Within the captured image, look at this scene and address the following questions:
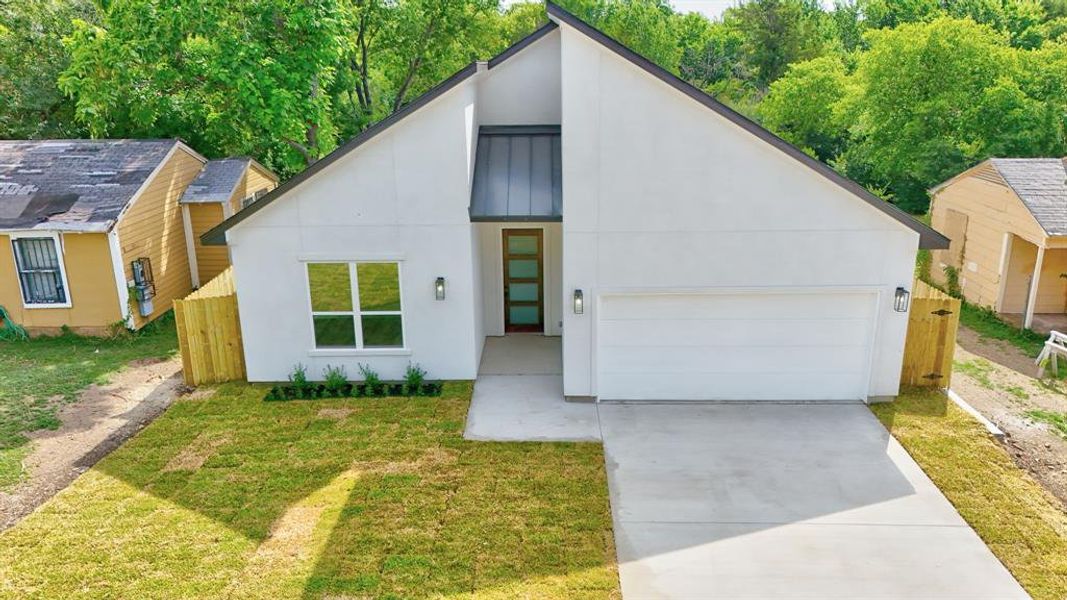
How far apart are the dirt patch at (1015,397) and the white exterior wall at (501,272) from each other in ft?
24.5

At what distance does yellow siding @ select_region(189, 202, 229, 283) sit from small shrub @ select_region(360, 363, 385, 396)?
8295 mm

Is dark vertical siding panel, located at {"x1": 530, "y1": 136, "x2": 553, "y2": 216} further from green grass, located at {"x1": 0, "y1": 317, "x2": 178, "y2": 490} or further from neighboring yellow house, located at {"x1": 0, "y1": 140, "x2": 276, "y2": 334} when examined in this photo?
neighboring yellow house, located at {"x1": 0, "y1": 140, "x2": 276, "y2": 334}

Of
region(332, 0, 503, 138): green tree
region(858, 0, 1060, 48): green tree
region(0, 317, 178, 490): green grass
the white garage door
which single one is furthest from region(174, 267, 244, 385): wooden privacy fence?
region(858, 0, 1060, 48): green tree

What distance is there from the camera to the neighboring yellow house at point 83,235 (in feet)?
49.6

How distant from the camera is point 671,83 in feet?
33.6

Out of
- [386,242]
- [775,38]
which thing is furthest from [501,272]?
[775,38]

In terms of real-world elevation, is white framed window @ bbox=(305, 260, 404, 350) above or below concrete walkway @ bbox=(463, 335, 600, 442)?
above

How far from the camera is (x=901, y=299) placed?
11.1 meters

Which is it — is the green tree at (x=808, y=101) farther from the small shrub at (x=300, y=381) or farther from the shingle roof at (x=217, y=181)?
the small shrub at (x=300, y=381)

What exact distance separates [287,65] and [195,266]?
18.8 ft

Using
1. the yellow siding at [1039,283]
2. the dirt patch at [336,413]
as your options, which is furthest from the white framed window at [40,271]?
the yellow siding at [1039,283]

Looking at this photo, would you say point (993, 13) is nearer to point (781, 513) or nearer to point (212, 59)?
point (212, 59)

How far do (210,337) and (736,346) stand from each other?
9083 millimetres

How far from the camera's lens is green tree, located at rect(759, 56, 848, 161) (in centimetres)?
3259
